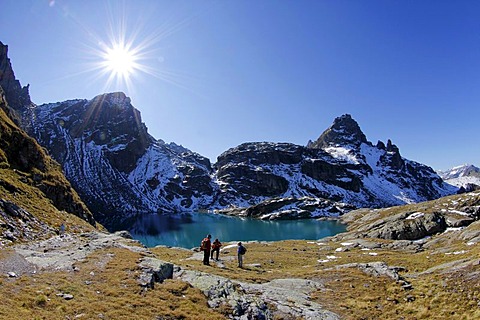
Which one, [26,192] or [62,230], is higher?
[26,192]

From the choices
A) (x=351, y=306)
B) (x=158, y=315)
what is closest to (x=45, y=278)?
(x=158, y=315)

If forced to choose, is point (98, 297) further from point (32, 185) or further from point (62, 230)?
point (32, 185)

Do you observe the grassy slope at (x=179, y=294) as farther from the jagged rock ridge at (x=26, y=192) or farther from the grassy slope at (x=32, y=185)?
the grassy slope at (x=32, y=185)

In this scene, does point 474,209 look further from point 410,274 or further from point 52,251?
point 52,251

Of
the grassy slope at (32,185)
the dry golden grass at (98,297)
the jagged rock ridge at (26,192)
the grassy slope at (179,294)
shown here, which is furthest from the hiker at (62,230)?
the dry golden grass at (98,297)

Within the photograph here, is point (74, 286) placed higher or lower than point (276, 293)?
higher

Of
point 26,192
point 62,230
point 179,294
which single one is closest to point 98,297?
point 179,294

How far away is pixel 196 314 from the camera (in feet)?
52.3

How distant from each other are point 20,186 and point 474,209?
10154 cm

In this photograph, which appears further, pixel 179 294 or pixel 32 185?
pixel 32 185

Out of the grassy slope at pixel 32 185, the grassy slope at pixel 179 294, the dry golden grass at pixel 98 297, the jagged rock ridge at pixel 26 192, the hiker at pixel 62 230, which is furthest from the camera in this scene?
the grassy slope at pixel 32 185

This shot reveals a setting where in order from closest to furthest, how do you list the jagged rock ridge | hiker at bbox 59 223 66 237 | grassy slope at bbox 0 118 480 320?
grassy slope at bbox 0 118 480 320 → the jagged rock ridge → hiker at bbox 59 223 66 237

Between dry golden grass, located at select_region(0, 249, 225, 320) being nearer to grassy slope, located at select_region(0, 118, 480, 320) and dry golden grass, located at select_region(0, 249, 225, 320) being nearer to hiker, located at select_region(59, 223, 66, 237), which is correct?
grassy slope, located at select_region(0, 118, 480, 320)

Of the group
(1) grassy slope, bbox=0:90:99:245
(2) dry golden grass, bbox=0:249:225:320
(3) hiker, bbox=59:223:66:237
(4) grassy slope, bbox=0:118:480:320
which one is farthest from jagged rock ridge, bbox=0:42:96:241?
(2) dry golden grass, bbox=0:249:225:320
